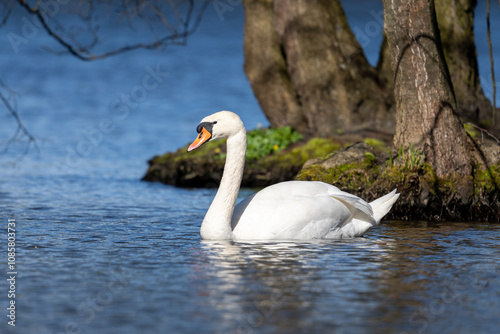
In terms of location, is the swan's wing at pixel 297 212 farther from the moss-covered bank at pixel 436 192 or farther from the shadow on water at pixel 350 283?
the moss-covered bank at pixel 436 192

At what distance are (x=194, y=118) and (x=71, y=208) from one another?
13.4 metres

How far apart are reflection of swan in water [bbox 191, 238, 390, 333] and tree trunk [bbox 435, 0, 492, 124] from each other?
548 centimetres

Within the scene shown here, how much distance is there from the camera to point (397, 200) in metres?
11.0

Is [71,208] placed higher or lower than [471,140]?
lower

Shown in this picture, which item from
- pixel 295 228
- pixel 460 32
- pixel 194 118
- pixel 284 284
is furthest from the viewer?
pixel 194 118

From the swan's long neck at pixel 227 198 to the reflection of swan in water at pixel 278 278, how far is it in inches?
5.8

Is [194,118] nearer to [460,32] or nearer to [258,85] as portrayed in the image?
[258,85]

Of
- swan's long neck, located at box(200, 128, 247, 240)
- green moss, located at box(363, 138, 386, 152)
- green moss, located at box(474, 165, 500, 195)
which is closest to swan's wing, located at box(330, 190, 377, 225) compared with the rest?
swan's long neck, located at box(200, 128, 247, 240)

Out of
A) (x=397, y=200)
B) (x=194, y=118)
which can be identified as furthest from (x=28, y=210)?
(x=194, y=118)

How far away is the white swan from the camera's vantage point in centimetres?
897

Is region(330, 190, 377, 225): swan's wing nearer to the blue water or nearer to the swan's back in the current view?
the swan's back

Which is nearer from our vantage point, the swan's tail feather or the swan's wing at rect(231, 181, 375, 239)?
the swan's wing at rect(231, 181, 375, 239)

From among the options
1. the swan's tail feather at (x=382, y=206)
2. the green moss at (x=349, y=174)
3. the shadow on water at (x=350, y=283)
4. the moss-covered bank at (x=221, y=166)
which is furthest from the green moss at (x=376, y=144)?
the shadow on water at (x=350, y=283)

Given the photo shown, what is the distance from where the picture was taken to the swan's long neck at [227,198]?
8.98 m
